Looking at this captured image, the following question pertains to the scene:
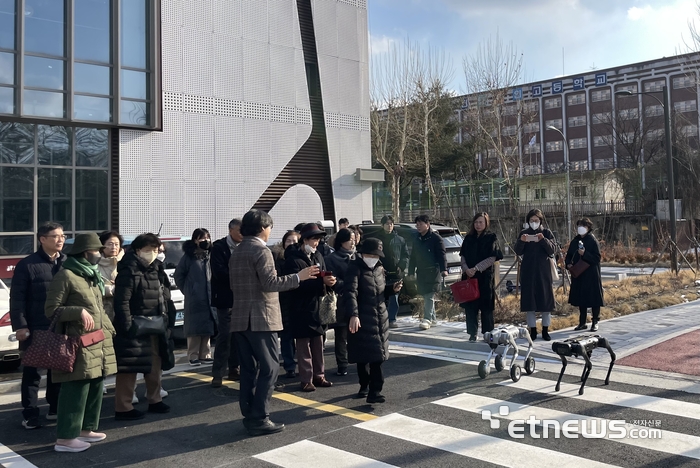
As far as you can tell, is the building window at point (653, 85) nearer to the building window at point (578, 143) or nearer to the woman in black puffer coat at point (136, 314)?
the building window at point (578, 143)

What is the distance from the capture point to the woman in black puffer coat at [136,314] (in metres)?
6.14

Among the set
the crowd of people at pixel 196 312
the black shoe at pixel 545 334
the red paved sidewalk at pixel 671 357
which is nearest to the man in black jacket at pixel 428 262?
the black shoe at pixel 545 334

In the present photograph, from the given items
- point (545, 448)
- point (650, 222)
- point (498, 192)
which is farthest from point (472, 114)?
point (545, 448)

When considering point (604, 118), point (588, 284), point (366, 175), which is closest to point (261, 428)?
point (588, 284)

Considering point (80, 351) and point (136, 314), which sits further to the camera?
point (136, 314)

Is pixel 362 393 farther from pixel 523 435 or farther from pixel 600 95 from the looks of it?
pixel 600 95

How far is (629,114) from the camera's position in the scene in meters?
60.8

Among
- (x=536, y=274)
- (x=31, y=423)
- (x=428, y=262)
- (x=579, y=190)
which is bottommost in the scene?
(x=31, y=423)

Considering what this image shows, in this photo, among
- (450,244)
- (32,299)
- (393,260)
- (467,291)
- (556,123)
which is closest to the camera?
(32,299)

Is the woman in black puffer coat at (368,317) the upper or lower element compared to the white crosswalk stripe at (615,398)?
upper

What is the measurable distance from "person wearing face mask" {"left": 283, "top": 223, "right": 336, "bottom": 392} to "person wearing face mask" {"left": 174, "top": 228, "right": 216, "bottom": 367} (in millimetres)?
1759

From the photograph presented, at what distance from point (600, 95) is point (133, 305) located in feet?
239

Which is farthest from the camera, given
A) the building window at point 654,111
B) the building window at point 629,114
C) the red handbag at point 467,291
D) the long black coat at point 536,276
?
the building window at point 654,111

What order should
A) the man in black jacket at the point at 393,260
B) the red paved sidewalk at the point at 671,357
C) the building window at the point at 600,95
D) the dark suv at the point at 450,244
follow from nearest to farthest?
the red paved sidewalk at the point at 671,357
the man in black jacket at the point at 393,260
the dark suv at the point at 450,244
the building window at the point at 600,95
